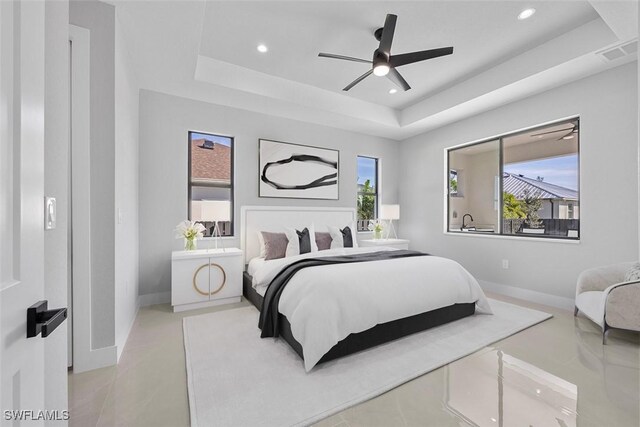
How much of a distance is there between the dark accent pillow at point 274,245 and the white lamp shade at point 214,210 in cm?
61

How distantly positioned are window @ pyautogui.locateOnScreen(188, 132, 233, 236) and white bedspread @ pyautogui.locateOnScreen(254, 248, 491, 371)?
5.07 ft

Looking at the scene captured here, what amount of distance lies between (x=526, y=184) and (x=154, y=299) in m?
5.45

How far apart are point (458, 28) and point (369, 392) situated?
11.2 ft

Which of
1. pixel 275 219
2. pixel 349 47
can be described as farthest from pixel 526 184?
pixel 275 219

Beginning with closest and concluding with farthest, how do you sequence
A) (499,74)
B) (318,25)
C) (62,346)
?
(62,346)
(318,25)
(499,74)

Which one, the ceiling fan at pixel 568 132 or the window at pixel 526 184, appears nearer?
the ceiling fan at pixel 568 132

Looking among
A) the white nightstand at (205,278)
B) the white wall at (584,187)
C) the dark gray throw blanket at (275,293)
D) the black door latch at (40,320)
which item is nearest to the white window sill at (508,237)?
the white wall at (584,187)

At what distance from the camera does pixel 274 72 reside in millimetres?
3709

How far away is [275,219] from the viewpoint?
435 centimetres

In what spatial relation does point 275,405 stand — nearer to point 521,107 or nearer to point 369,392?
point 369,392

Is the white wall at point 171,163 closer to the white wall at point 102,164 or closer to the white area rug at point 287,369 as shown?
the white area rug at point 287,369

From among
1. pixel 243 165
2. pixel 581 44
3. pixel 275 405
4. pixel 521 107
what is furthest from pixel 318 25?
pixel 275 405

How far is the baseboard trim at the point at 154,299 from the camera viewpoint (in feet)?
11.5

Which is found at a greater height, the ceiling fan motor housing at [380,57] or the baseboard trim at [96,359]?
the ceiling fan motor housing at [380,57]
